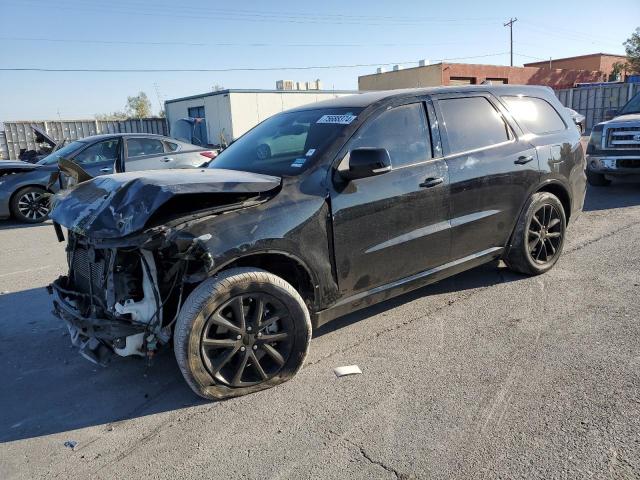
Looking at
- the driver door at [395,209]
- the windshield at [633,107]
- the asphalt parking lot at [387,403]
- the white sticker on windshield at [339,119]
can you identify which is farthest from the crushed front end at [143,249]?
the windshield at [633,107]

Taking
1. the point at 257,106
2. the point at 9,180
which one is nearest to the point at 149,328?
the point at 9,180

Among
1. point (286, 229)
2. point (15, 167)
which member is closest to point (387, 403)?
point (286, 229)

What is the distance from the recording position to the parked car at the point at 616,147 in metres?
9.14

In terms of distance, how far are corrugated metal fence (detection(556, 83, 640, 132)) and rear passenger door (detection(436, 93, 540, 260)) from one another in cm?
2450

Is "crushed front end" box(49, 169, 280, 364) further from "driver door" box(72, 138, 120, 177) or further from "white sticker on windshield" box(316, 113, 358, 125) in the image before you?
"driver door" box(72, 138, 120, 177)

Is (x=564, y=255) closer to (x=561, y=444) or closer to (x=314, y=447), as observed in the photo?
(x=561, y=444)

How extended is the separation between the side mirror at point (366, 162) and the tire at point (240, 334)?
0.91m

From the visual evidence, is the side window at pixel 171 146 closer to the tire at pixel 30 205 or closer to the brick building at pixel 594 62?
the tire at pixel 30 205

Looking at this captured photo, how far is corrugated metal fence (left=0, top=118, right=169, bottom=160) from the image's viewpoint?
24.0 m

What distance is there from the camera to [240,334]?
322 centimetres

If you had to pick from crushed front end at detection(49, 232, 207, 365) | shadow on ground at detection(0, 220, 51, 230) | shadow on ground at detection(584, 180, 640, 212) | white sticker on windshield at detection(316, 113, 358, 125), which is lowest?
shadow on ground at detection(584, 180, 640, 212)

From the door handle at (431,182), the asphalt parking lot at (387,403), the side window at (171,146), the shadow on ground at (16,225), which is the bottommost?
the asphalt parking lot at (387,403)

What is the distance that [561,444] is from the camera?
Answer: 2.68 m

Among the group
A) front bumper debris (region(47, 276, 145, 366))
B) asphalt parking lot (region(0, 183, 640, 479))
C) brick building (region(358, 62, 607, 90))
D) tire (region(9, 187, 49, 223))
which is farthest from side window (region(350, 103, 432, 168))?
brick building (region(358, 62, 607, 90))
